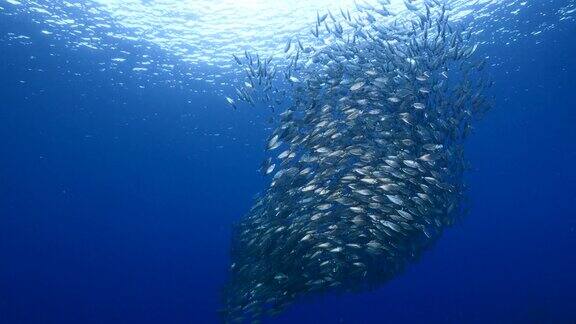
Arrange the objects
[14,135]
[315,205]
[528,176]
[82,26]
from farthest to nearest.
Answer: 1. [528,176]
2. [14,135]
3. [82,26]
4. [315,205]

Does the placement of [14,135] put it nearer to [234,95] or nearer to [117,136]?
[117,136]

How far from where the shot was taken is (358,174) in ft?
27.3

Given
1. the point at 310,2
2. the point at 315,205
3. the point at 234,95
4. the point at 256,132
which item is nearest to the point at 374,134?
the point at 315,205

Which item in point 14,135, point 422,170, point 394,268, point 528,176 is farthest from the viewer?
point 528,176

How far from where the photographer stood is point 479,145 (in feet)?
152

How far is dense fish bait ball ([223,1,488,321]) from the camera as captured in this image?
8086mm

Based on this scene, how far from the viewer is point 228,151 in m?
46.4

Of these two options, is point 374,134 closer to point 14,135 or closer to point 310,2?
point 310,2

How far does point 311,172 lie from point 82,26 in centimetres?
1692

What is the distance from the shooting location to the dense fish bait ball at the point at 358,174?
318 inches

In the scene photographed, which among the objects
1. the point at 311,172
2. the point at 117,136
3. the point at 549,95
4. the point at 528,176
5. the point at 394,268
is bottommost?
the point at 528,176

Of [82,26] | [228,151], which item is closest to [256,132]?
[228,151]

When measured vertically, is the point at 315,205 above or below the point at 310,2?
below

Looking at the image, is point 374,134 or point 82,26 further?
point 82,26
